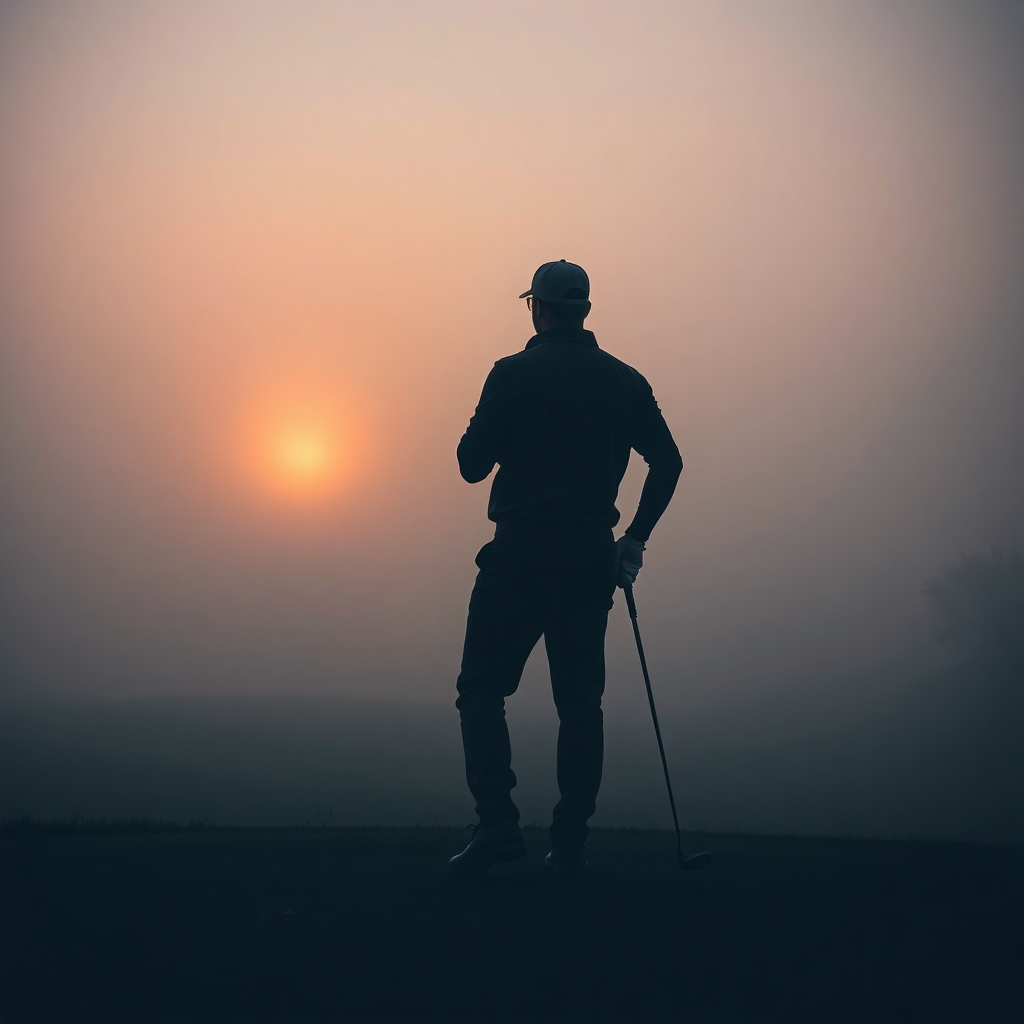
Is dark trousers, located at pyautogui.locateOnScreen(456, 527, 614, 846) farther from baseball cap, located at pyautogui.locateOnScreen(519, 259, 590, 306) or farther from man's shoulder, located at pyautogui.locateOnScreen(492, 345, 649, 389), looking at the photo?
baseball cap, located at pyautogui.locateOnScreen(519, 259, 590, 306)

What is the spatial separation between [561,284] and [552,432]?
0.62 metres

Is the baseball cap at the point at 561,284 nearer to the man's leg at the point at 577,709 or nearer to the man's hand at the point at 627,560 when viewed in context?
the man's hand at the point at 627,560

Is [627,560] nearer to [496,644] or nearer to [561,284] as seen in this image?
[496,644]

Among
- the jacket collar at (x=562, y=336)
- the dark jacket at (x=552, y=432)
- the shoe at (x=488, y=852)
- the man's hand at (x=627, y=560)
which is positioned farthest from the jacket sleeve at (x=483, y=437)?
the shoe at (x=488, y=852)

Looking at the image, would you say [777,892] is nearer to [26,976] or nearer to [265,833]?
[26,976]

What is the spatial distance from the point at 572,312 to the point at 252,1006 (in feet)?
9.06

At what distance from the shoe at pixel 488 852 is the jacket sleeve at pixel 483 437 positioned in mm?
1354

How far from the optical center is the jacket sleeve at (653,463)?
4.14m

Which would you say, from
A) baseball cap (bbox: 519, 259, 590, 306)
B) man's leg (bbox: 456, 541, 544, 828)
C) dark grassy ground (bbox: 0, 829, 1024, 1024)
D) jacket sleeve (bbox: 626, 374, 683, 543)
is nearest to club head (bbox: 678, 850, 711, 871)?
dark grassy ground (bbox: 0, 829, 1024, 1024)

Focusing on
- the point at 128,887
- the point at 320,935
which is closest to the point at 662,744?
the point at 320,935

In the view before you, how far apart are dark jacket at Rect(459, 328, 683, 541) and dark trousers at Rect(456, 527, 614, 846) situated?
0.37 ft

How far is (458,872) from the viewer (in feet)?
11.7

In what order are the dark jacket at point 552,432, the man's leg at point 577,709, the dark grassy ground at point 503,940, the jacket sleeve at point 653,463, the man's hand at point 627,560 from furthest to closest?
the jacket sleeve at point 653,463 → the man's hand at point 627,560 → the dark jacket at point 552,432 → the man's leg at point 577,709 → the dark grassy ground at point 503,940

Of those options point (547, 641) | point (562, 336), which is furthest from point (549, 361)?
point (547, 641)
